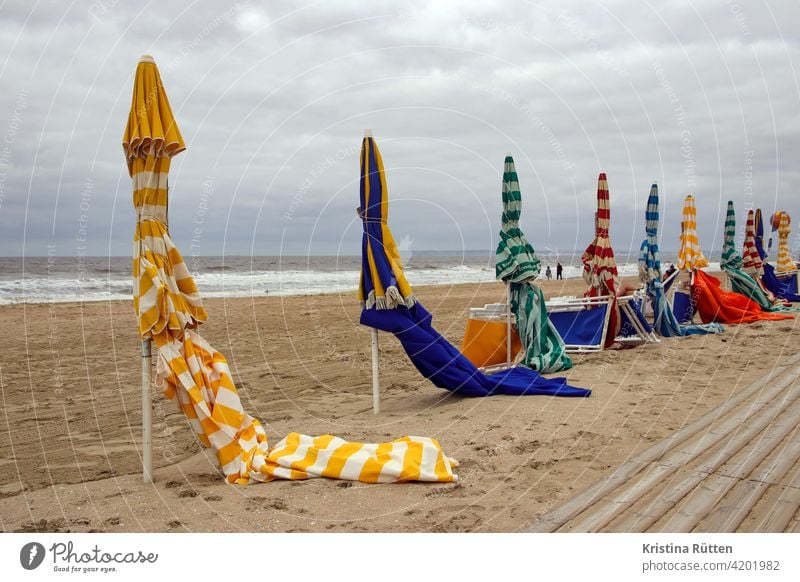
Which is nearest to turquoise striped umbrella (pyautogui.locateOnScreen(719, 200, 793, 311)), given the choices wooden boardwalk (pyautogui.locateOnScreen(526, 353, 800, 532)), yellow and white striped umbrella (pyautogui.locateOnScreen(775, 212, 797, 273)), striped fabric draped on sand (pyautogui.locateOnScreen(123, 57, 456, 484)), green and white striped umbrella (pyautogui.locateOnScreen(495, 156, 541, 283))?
yellow and white striped umbrella (pyautogui.locateOnScreen(775, 212, 797, 273))

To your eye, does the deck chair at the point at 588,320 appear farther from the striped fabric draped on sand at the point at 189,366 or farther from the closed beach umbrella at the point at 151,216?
the closed beach umbrella at the point at 151,216

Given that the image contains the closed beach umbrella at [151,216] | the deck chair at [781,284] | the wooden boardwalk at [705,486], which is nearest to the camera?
the wooden boardwalk at [705,486]

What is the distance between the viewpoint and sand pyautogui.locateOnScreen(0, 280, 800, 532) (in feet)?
13.0

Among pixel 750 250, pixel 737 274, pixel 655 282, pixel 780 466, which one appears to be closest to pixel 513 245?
pixel 655 282

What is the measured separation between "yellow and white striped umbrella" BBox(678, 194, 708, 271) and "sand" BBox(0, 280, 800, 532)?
1609 millimetres

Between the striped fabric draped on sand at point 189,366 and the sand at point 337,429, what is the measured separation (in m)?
0.14

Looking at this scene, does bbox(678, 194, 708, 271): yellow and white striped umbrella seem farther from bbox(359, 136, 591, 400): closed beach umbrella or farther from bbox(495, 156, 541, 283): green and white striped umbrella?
bbox(359, 136, 591, 400): closed beach umbrella

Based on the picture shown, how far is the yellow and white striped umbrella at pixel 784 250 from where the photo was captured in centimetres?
Answer: 1925

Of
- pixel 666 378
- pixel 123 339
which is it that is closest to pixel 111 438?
pixel 666 378

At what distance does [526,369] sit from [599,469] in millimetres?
3247

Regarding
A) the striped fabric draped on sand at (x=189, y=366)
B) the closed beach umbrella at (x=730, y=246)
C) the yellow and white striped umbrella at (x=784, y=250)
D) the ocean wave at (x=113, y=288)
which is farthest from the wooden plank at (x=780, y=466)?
the ocean wave at (x=113, y=288)

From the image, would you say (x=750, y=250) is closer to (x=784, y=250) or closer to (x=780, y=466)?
(x=784, y=250)

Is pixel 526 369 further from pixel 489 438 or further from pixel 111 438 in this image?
pixel 111 438

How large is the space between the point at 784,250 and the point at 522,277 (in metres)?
15.5
